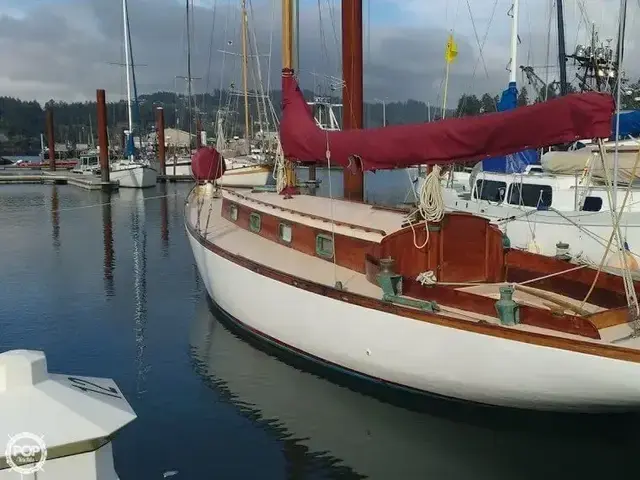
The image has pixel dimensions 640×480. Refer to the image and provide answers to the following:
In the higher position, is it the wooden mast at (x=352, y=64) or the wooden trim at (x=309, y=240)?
the wooden mast at (x=352, y=64)

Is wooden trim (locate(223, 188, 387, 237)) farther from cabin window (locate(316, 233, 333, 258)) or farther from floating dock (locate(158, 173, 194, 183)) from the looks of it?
floating dock (locate(158, 173, 194, 183))

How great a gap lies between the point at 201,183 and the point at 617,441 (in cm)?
1443

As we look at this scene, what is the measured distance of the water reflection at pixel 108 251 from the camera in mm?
15608

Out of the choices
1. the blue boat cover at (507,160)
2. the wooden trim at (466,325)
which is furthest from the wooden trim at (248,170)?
the wooden trim at (466,325)

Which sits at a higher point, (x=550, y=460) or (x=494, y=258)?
(x=494, y=258)

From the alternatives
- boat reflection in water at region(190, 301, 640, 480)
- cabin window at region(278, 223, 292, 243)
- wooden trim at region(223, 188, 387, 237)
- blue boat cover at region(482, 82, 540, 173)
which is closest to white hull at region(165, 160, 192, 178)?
blue boat cover at region(482, 82, 540, 173)

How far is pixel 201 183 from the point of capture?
1939 centimetres

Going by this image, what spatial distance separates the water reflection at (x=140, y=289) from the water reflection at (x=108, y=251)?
0.58 meters

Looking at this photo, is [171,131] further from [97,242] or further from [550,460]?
[550,460]

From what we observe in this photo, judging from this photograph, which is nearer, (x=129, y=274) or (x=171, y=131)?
(x=129, y=274)

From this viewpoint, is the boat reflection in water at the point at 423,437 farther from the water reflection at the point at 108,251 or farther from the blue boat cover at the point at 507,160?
the blue boat cover at the point at 507,160

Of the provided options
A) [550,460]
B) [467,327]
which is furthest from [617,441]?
[467,327]

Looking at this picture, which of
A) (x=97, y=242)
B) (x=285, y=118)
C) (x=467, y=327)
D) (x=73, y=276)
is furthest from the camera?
(x=97, y=242)

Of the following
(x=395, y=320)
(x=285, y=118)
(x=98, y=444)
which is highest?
(x=285, y=118)
